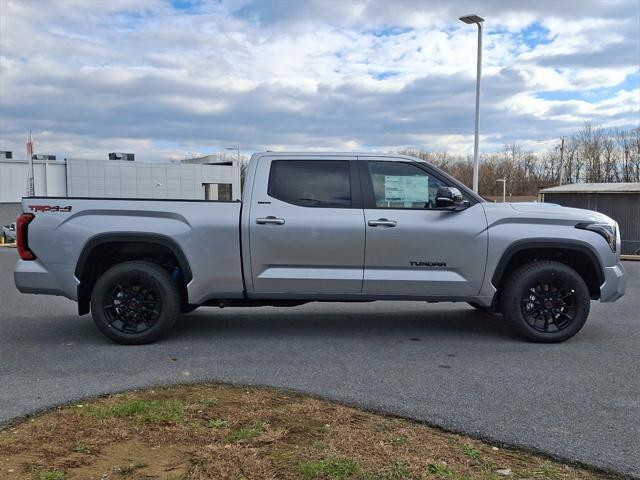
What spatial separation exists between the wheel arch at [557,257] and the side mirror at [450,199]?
26.0 inches

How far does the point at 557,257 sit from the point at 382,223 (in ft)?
6.45

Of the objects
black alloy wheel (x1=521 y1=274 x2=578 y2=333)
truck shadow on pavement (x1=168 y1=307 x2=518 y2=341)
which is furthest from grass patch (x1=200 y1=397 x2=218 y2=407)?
black alloy wheel (x1=521 y1=274 x2=578 y2=333)

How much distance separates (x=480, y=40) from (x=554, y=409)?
14.9 meters

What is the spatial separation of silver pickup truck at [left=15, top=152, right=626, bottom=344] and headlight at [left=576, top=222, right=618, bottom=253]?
0.01 metres

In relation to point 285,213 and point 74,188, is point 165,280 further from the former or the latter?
point 74,188

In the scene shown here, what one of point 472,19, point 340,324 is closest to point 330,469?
point 340,324

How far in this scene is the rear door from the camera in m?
5.75

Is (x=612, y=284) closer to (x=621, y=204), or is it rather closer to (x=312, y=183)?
(x=312, y=183)

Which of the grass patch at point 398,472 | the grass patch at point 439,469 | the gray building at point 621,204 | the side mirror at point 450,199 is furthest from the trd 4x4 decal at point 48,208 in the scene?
the gray building at point 621,204

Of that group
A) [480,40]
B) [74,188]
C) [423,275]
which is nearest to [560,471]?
[423,275]

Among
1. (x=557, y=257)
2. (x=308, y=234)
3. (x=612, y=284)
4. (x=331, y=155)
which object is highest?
(x=331, y=155)

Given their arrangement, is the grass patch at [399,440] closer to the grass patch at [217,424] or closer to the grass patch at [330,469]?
the grass patch at [330,469]

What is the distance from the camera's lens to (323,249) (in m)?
5.78

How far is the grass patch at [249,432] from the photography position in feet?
11.4
